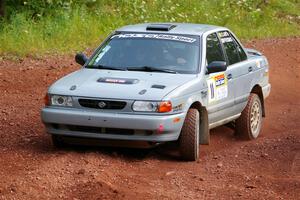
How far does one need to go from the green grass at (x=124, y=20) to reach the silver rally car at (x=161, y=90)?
20.3ft

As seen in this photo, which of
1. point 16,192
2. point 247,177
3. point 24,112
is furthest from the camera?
point 24,112

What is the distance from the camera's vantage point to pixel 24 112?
444 inches

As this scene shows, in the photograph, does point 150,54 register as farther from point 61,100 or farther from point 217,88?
point 61,100

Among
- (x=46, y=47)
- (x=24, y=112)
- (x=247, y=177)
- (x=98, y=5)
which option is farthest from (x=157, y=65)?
(x=98, y=5)

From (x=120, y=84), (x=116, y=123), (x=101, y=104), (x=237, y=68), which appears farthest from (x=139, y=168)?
(x=237, y=68)

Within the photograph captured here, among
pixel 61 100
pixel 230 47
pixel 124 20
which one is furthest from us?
pixel 124 20

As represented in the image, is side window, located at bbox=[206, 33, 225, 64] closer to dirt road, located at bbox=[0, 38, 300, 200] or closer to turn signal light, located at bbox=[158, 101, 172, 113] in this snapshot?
dirt road, located at bbox=[0, 38, 300, 200]

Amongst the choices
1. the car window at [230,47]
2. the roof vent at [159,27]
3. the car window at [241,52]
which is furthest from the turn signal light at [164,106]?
the car window at [241,52]

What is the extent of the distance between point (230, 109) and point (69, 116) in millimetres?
2513

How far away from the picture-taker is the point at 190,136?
852 cm

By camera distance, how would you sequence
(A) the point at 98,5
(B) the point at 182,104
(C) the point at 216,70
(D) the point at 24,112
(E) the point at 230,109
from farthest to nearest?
(A) the point at 98,5
(D) the point at 24,112
(E) the point at 230,109
(C) the point at 216,70
(B) the point at 182,104

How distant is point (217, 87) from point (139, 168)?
5.93ft

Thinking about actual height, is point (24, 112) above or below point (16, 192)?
below

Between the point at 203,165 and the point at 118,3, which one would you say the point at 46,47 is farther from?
the point at 203,165
